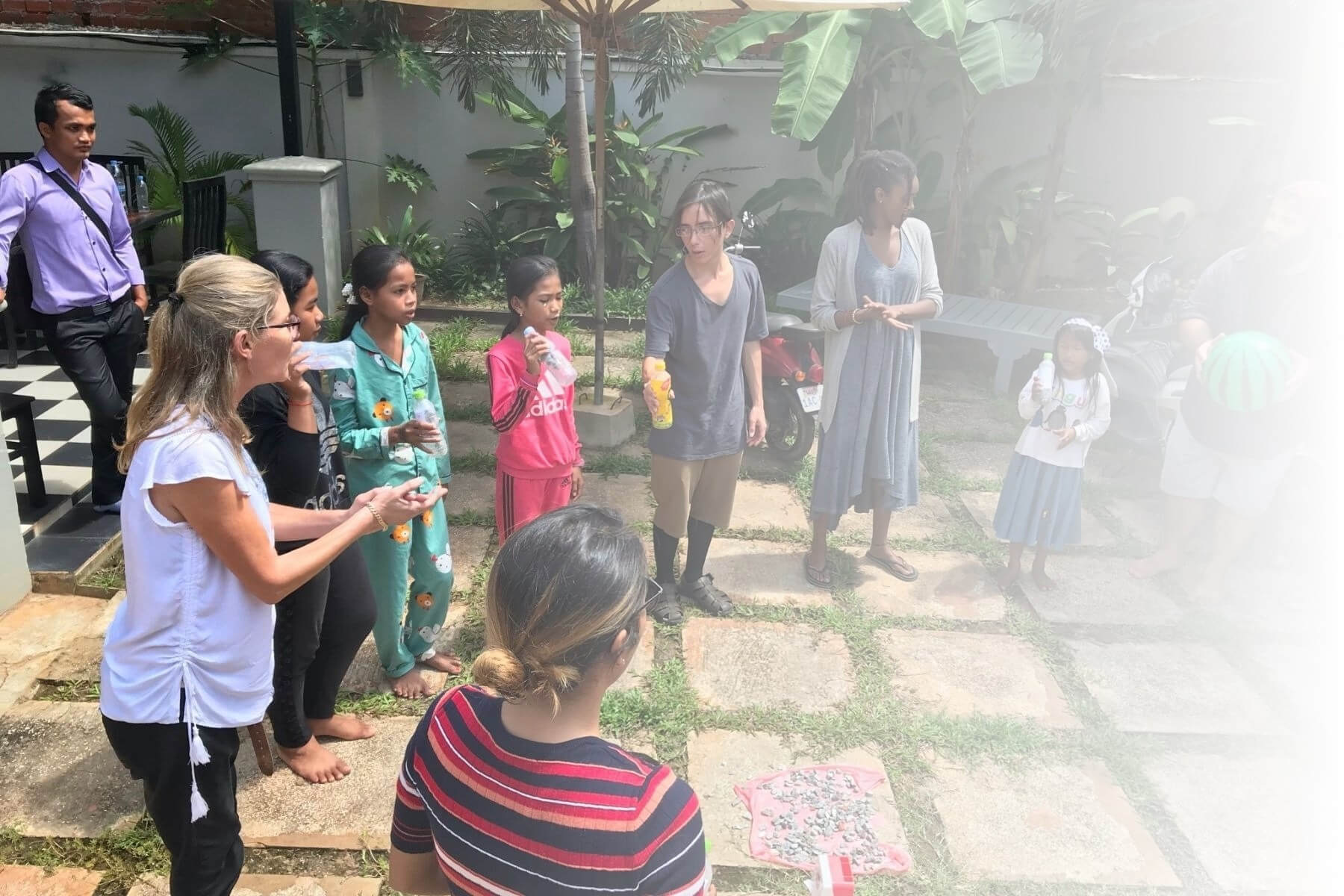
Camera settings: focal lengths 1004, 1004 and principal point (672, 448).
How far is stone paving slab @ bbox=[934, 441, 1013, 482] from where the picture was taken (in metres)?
5.69

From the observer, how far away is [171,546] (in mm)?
1928

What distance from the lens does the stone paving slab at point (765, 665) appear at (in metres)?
3.59

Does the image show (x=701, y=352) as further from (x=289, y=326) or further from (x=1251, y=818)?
(x=1251, y=818)

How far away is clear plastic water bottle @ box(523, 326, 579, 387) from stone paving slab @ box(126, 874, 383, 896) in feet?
5.34

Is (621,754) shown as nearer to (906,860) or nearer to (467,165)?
(906,860)

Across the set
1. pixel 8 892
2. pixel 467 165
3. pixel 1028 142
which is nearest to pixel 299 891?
pixel 8 892

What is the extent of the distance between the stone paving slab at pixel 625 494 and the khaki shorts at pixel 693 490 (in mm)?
897

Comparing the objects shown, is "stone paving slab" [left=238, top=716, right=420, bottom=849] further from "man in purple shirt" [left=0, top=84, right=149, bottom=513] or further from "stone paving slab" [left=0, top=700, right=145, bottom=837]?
"man in purple shirt" [left=0, top=84, right=149, bottom=513]

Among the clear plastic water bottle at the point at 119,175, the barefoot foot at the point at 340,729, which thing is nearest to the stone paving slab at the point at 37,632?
the barefoot foot at the point at 340,729

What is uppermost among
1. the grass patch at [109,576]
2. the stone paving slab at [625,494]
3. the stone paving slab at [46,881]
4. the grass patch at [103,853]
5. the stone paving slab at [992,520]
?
the stone paving slab at [992,520]

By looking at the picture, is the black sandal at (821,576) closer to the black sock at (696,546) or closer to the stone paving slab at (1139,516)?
the black sock at (696,546)

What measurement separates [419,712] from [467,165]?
6737 mm

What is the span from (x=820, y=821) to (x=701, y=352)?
5.46 ft

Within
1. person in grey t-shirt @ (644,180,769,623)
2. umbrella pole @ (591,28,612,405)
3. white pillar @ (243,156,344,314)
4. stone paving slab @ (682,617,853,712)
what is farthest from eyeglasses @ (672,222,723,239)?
white pillar @ (243,156,344,314)
